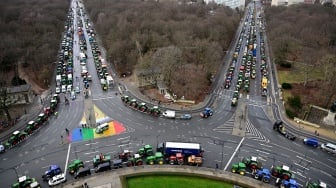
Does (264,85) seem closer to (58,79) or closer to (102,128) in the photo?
(102,128)

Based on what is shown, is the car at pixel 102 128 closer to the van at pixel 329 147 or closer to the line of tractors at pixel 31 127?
the line of tractors at pixel 31 127

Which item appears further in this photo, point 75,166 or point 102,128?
point 102,128

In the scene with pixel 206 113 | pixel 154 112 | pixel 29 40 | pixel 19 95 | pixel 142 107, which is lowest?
pixel 206 113

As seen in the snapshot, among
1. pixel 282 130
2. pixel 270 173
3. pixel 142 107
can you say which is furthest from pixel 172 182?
pixel 282 130

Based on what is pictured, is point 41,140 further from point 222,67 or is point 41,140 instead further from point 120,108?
point 222,67

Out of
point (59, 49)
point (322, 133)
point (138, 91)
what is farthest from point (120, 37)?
point (322, 133)

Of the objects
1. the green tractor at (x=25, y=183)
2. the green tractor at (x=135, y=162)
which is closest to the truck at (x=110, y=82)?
the green tractor at (x=135, y=162)
